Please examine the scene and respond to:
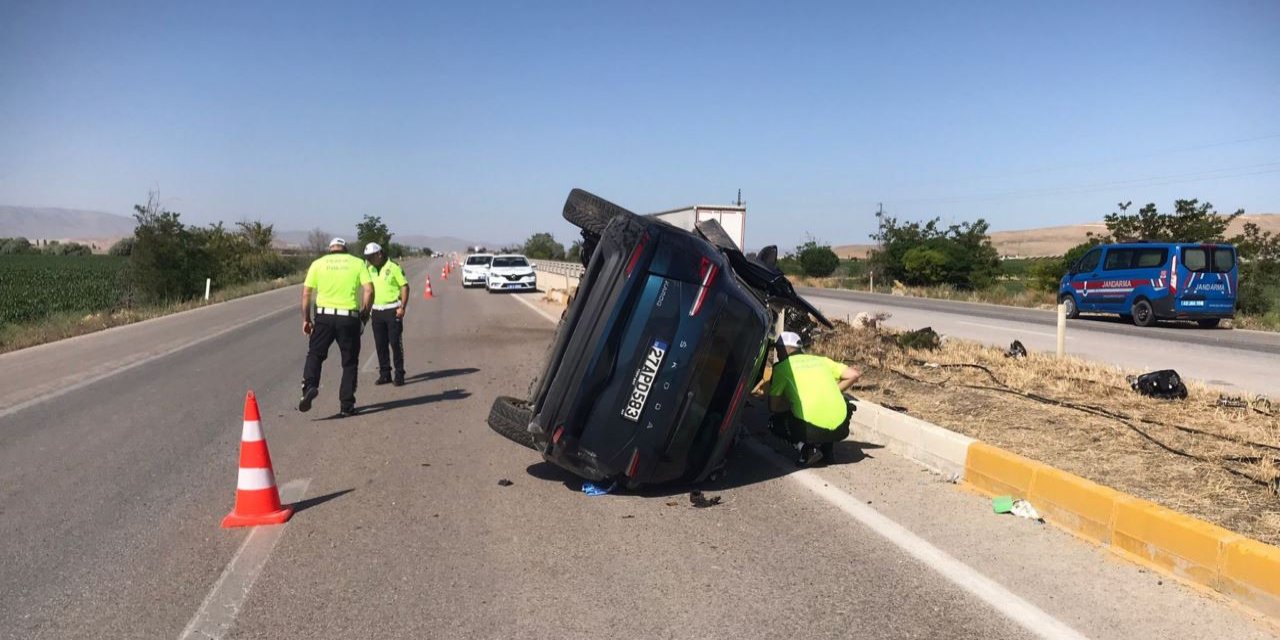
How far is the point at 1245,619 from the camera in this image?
3.87 metres

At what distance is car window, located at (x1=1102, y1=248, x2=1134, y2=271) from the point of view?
21250 millimetres

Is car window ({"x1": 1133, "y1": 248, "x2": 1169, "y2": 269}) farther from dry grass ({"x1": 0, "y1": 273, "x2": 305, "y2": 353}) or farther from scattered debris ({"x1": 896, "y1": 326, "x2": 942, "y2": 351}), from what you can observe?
dry grass ({"x1": 0, "y1": 273, "x2": 305, "y2": 353})

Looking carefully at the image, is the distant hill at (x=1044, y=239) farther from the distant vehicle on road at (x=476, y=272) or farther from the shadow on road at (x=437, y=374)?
the shadow on road at (x=437, y=374)

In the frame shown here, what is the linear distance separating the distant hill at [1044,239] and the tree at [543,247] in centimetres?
3602

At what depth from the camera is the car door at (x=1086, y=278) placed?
73.0 ft

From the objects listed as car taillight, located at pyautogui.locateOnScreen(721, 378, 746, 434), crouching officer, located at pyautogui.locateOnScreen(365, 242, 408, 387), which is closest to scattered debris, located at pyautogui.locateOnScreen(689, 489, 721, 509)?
car taillight, located at pyautogui.locateOnScreen(721, 378, 746, 434)

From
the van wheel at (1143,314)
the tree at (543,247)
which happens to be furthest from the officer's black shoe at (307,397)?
the tree at (543,247)

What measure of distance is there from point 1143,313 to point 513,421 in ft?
63.8

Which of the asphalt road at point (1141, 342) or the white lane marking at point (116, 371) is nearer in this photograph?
the white lane marking at point (116, 371)

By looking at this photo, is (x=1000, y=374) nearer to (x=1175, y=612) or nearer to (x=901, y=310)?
(x=1175, y=612)

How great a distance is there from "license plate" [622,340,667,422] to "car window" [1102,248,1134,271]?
64.7ft

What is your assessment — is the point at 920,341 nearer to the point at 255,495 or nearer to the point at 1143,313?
the point at 255,495

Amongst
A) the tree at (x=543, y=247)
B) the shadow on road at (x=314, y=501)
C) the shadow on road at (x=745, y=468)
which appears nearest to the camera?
the shadow on road at (x=314, y=501)

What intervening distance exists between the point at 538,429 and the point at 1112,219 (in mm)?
32131
